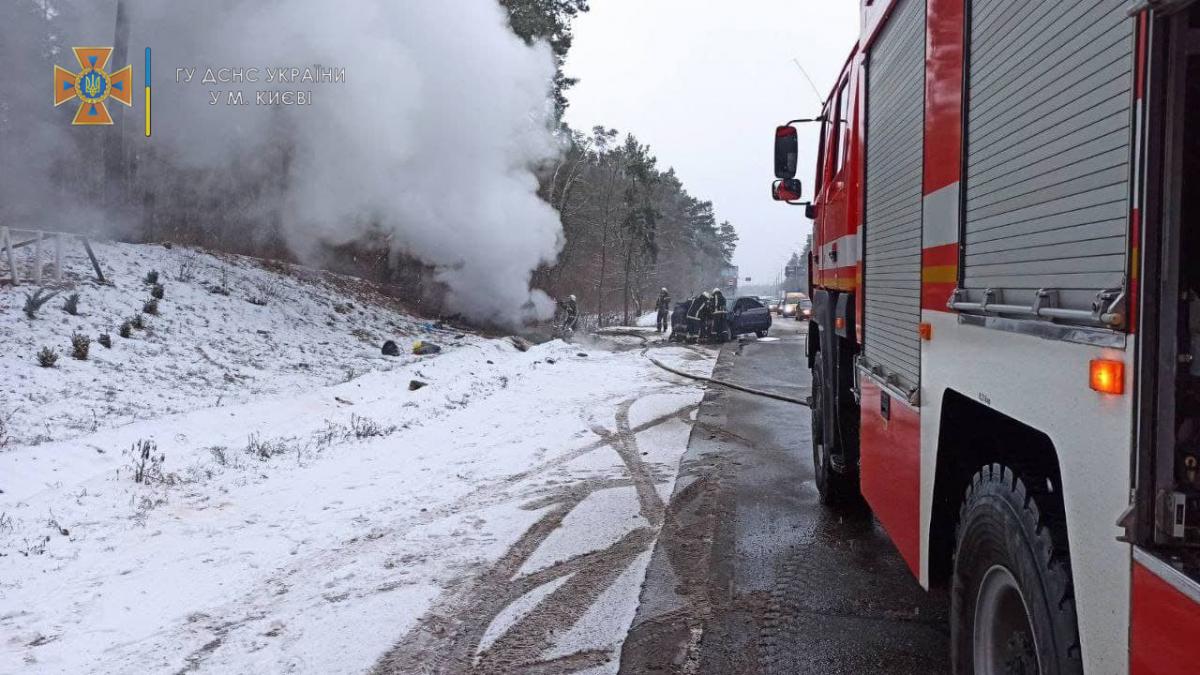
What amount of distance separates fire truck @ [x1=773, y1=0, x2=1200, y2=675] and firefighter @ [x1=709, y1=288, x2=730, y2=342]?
1974 centimetres

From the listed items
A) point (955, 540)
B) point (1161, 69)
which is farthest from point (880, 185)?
point (1161, 69)

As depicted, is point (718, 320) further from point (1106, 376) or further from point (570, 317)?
point (1106, 376)

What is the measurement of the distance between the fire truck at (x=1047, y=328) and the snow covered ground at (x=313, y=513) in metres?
1.74

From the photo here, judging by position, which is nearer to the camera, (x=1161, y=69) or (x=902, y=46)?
(x=1161, y=69)

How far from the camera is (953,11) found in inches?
97.3

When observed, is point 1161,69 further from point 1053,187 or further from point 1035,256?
point 1035,256

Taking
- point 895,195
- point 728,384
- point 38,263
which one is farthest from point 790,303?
point 895,195

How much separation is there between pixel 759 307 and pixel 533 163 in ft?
28.6

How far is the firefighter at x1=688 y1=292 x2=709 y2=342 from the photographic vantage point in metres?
22.9

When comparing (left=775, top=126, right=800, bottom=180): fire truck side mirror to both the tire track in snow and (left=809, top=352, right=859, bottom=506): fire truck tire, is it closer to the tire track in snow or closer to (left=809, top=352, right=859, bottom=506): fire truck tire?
(left=809, top=352, right=859, bottom=506): fire truck tire

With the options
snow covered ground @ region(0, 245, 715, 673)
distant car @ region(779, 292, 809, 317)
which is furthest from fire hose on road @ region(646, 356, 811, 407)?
distant car @ region(779, 292, 809, 317)

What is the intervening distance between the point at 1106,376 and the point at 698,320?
2148cm

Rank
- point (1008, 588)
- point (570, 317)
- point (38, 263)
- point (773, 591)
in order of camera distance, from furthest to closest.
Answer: point (570, 317) → point (38, 263) → point (773, 591) → point (1008, 588)

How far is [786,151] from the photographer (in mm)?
5914
